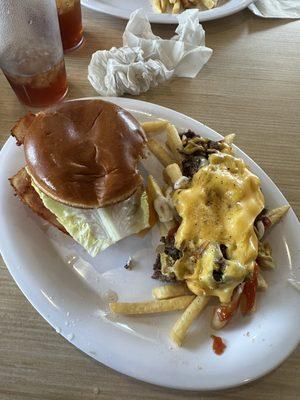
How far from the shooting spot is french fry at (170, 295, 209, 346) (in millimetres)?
1333

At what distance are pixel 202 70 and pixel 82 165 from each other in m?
1.16

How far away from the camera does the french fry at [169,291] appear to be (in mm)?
1406

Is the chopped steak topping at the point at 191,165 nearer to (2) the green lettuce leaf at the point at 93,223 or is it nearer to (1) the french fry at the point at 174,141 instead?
(1) the french fry at the point at 174,141

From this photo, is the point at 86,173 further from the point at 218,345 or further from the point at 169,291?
the point at 218,345

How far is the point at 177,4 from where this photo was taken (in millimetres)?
2381

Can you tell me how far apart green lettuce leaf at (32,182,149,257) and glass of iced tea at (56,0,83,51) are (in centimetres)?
106

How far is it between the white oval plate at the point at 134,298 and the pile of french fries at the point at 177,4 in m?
1.28

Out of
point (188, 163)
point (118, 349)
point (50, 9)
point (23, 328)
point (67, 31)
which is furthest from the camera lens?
point (67, 31)

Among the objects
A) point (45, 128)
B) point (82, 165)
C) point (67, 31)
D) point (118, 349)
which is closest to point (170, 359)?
point (118, 349)

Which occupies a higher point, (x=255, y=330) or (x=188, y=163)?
(x=188, y=163)

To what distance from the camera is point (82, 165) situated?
1445 millimetres

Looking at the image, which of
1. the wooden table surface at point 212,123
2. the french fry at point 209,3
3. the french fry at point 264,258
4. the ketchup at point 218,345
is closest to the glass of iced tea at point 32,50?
the wooden table surface at point 212,123

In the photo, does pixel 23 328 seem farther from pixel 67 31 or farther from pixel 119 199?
pixel 67 31

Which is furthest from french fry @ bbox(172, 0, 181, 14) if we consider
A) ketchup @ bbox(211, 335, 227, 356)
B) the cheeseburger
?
ketchup @ bbox(211, 335, 227, 356)
